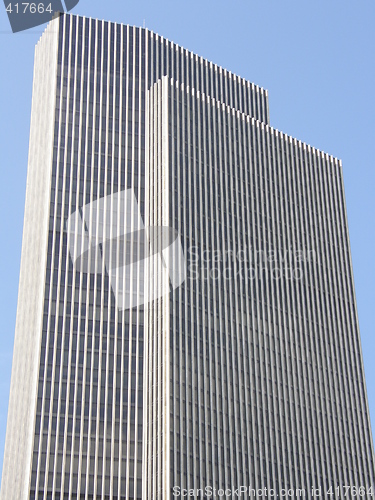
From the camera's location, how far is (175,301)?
111 metres

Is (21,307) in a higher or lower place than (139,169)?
lower

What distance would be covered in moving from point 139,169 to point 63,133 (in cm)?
1160

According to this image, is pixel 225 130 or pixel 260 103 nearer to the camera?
pixel 225 130

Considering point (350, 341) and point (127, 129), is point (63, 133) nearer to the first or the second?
point (127, 129)

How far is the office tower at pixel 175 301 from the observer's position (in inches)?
4129

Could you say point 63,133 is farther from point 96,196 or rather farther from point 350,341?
point 350,341

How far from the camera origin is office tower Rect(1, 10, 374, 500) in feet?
344

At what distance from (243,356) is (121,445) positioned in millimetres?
20778

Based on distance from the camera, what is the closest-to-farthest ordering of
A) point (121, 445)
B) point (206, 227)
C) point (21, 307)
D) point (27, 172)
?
1. point (121, 445)
2. point (206, 227)
3. point (21, 307)
4. point (27, 172)

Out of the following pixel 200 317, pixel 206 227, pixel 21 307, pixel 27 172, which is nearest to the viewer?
pixel 200 317

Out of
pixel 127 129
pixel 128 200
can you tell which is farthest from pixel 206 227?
pixel 127 129

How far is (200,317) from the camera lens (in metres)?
113

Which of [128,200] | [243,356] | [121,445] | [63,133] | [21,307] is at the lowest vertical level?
[121,445]

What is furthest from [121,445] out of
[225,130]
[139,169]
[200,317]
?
[225,130]
